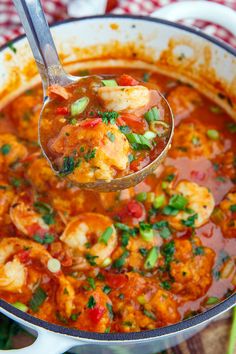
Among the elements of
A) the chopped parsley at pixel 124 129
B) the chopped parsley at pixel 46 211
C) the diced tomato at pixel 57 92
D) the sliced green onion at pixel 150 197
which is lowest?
the sliced green onion at pixel 150 197

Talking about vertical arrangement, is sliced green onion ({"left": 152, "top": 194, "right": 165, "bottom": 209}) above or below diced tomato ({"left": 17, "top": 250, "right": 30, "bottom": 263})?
below

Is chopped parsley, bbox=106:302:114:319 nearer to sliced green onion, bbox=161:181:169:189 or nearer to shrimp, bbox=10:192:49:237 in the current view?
shrimp, bbox=10:192:49:237

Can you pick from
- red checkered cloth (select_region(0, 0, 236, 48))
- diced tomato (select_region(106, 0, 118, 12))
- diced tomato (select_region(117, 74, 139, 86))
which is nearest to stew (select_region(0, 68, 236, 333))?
diced tomato (select_region(117, 74, 139, 86))

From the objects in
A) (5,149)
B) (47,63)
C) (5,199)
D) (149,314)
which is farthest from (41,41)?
(149,314)

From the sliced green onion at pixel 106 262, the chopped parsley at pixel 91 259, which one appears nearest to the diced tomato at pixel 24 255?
the chopped parsley at pixel 91 259

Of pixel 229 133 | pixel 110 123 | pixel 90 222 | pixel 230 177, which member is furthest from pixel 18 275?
pixel 229 133

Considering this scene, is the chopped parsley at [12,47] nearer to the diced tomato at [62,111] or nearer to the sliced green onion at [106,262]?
the diced tomato at [62,111]

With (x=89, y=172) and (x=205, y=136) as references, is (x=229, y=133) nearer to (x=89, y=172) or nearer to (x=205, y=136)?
(x=205, y=136)
